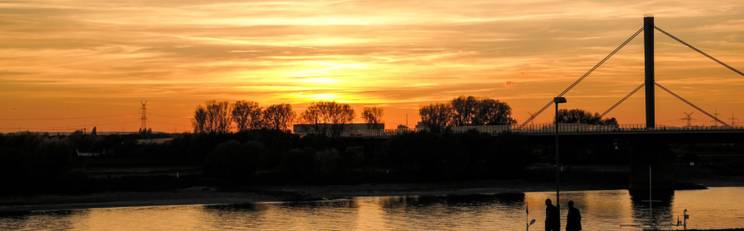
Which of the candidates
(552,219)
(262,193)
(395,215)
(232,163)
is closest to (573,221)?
(552,219)

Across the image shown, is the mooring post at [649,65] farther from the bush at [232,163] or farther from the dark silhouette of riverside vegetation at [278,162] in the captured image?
the bush at [232,163]

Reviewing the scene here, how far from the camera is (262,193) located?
111 meters

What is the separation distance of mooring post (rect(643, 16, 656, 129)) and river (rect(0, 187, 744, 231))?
22.4 metres

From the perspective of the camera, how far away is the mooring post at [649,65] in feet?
419

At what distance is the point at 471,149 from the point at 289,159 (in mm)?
23945

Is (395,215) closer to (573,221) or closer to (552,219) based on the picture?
(552,219)

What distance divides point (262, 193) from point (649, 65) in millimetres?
47131

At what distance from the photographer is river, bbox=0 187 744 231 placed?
75.3 meters

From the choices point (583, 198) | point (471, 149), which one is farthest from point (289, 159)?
point (583, 198)

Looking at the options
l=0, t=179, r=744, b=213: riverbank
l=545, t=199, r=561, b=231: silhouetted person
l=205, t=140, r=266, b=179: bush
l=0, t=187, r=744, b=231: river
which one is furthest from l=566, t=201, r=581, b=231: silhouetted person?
l=205, t=140, r=266, b=179: bush

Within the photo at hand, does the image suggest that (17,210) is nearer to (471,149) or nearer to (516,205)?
(516,205)

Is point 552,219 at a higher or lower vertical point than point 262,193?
higher

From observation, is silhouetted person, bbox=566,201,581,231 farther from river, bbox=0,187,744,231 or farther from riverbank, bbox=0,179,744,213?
riverbank, bbox=0,179,744,213

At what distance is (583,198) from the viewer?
10362 centimetres
